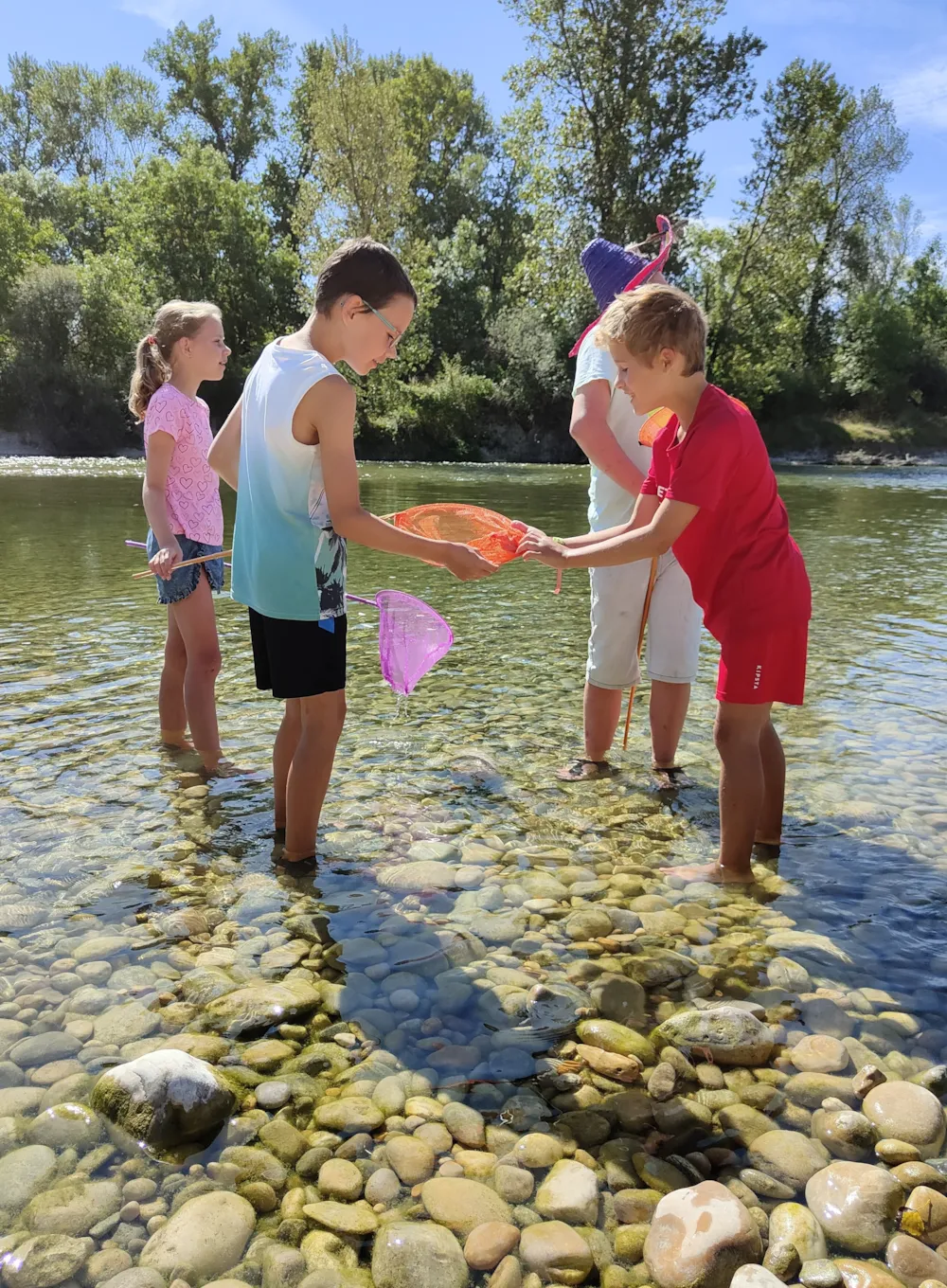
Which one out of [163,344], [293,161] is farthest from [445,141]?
[163,344]

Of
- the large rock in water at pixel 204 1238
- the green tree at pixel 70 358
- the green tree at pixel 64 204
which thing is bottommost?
the large rock in water at pixel 204 1238

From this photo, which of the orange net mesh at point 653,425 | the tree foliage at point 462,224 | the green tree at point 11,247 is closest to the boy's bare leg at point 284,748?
the orange net mesh at point 653,425

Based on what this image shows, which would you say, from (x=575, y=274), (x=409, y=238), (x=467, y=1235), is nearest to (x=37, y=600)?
(x=467, y=1235)

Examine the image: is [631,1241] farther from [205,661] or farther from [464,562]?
[205,661]

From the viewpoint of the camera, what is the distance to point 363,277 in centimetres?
312

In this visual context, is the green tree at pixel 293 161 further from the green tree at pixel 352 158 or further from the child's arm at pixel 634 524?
the child's arm at pixel 634 524

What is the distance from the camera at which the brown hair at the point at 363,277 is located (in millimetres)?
3117

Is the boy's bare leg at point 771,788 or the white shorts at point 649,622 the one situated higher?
the white shorts at point 649,622

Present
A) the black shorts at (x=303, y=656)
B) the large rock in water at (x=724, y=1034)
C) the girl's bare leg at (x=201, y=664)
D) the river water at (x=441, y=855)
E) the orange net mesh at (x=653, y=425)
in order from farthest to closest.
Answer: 1. the girl's bare leg at (x=201, y=664)
2. the orange net mesh at (x=653, y=425)
3. the black shorts at (x=303, y=656)
4. the river water at (x=441, y=855)
5. the large rock in water at (x=724, y=1034)

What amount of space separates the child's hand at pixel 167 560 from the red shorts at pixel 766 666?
253cm

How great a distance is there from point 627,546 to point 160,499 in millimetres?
2281

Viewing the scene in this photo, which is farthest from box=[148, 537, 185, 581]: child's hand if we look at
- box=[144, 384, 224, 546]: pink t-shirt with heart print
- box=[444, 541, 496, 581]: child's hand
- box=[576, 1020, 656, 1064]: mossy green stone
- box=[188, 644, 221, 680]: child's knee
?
box=[576, 1020, 656, 1064]: mossy green stone

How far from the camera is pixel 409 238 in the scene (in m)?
44.0

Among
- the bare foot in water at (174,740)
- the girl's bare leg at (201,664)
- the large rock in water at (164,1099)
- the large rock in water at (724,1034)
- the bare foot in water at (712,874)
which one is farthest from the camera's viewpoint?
the bare foot in water at (174,740)
